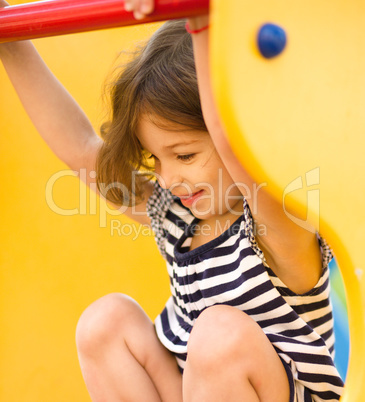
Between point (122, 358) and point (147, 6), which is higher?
point (147, 6)

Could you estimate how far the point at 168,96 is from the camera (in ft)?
2.46

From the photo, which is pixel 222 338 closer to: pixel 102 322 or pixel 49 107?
pixel 102 322

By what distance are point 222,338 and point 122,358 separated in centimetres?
21

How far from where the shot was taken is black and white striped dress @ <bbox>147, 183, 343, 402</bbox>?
2.31ft

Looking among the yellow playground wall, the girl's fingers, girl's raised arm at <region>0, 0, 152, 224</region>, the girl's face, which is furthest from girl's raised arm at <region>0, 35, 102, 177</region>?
the girl's fingers

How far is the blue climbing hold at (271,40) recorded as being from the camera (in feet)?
1.45

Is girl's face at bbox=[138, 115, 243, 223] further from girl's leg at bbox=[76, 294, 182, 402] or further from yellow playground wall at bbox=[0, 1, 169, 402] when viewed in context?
yellow playground wall at bbox=[0, 1, 169, 402]

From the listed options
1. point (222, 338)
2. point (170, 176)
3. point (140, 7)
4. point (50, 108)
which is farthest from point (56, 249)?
point (140, 7)

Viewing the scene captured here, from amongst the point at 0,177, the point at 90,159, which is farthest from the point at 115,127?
the point at 0,177

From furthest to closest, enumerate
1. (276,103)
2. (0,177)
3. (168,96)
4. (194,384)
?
(0,177) < (168,96) < (194,384) < (276,103)

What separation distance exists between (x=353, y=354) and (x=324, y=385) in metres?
0.21

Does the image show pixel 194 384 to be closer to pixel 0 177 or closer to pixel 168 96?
pixel 168 96

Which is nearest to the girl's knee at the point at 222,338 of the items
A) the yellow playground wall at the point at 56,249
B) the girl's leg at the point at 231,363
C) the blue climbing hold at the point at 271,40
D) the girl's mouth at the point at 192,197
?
the girl's leg at the point at 231,363

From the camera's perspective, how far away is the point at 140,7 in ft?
1.62
